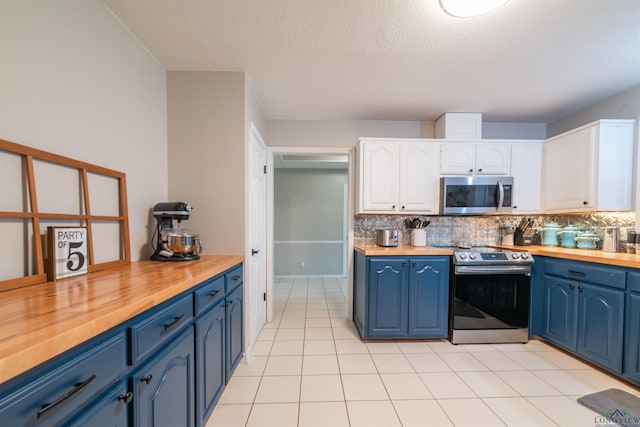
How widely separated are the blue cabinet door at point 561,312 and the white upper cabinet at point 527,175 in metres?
0.84

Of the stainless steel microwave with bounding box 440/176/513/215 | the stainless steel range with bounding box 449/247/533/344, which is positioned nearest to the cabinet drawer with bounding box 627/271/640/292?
the stainless steel range with bounding box 449/247/533/344

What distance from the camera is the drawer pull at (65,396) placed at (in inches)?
20.7

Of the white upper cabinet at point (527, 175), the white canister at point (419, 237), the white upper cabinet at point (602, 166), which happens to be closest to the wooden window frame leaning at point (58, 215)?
the white canister at point (419, 237)

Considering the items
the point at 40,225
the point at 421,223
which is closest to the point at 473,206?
the point at 421,223

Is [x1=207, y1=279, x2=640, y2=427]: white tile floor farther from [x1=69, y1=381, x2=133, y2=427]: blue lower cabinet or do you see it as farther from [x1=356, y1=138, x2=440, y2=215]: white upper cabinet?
[x1=356, y1=138, x2=440, y2=215]: white upper cabinet

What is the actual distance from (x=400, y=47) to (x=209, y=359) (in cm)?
233

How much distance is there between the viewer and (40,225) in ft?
3.45

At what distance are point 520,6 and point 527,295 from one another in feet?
7.68

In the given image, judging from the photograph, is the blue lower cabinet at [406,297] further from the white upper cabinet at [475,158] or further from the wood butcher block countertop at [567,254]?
the white upper cabinet at [475,158]

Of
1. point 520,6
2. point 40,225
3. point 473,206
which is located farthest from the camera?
point 473,206

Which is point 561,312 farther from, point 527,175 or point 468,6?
point 468,6

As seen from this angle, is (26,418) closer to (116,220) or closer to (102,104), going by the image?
(116,220)

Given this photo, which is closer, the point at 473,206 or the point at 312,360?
the point at 312,360

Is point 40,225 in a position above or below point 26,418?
above
